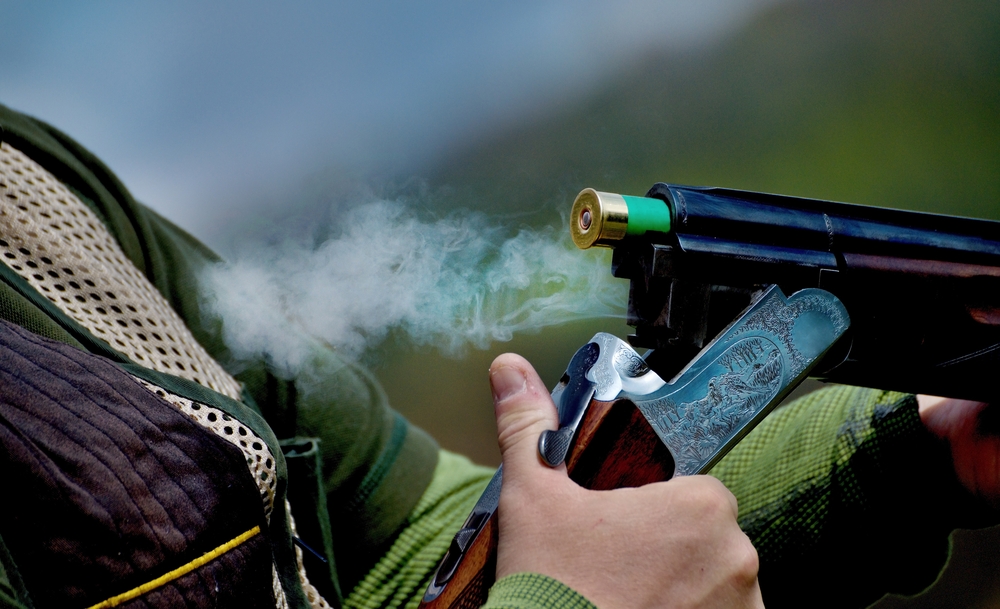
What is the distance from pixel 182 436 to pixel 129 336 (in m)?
0.21

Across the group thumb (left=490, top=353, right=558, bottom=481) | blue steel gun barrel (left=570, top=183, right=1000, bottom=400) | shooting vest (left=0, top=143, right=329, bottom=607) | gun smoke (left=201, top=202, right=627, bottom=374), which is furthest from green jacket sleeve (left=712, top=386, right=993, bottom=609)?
shooting vest (left=0, top=143, right=329, bottom=607)

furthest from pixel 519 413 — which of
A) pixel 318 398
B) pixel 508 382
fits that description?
pixel 318 398

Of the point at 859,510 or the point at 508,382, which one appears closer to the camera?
the point at 508,382

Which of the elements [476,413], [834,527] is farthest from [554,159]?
[834,527]

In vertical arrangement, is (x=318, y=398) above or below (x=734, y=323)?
below

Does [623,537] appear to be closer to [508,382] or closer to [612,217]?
[508,382]

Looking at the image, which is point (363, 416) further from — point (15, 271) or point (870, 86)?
point (870, 86)

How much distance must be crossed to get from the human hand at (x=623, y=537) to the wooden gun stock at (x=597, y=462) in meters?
0.02

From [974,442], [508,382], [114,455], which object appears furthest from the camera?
[974,442]

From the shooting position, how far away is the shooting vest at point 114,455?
0.56 metres

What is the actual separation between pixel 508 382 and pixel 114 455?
37 centimetres

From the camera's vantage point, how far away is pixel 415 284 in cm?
101

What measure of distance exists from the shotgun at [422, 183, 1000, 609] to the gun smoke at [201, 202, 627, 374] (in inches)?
11.1

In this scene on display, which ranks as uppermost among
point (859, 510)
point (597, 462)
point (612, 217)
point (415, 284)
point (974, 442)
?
point (612, 217)
